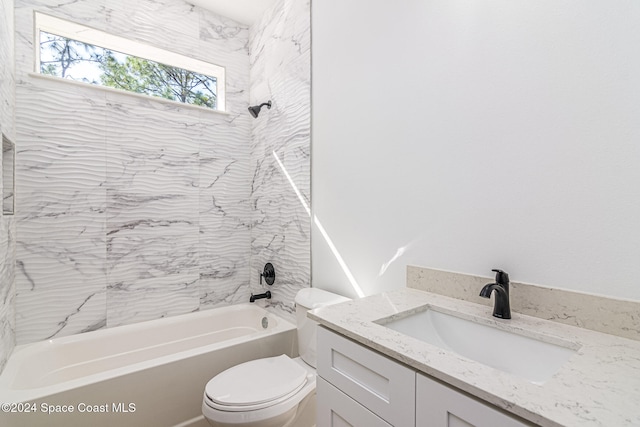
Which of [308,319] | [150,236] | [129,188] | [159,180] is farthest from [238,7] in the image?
[308,319]

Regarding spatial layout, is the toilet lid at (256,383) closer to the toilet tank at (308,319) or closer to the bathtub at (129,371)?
the toilet tank at (308,319)

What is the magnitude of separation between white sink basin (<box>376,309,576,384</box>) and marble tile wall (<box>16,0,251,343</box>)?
6.60 ft

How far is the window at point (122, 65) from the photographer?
205 cm

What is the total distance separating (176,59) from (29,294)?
206 cm

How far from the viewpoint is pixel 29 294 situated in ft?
6.23

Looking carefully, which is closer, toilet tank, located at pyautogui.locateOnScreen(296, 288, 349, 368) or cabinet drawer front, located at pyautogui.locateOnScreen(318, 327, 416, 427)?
cabinet drawer front, located at pyautogui.locateOnScreen(318, 327, 416, 427)

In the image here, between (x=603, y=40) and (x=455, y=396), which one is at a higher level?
(x=603, y=40)

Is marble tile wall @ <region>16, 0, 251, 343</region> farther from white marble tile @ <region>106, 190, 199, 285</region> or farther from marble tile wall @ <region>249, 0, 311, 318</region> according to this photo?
marble tile wall @ <region>249, 0, 311, 318</region>

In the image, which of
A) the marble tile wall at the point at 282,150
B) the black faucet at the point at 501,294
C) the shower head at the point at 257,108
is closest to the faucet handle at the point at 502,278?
the black faucet at the point at 501,294

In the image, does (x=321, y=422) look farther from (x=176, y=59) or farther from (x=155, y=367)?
(x=176, y=59)

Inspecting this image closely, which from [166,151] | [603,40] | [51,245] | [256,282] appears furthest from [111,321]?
[603,40]

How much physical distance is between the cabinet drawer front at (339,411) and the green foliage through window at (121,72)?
2.53 metres

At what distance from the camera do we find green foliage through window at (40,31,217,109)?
6.77ft

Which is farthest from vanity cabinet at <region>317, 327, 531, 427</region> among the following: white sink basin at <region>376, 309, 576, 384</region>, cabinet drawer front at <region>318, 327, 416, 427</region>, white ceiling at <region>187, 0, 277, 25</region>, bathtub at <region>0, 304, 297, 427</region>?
white ceiling at <region>187, 0, 277, 25</region>
